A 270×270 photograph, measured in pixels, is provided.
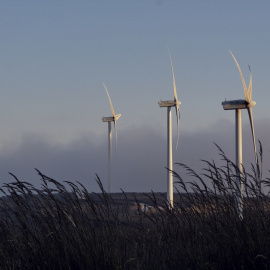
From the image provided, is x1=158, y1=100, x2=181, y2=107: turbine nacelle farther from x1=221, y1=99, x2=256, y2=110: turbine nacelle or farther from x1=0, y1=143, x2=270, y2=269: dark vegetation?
x1=0, y1=143, x2=270, y2=269: dark vegetation

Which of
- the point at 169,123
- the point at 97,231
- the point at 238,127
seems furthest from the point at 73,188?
the point at 169,123

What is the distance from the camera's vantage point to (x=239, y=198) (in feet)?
27.8

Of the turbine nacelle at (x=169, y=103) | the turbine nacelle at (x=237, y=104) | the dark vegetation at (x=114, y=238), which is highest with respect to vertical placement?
the turbine nacelle at (x=169, y=103)

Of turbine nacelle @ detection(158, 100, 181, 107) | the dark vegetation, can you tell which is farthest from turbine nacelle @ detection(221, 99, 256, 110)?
the dark vegetation

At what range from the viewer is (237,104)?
61.8 feet

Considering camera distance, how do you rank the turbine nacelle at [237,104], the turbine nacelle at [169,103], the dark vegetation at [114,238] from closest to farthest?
the dark vegetation at [114,238] < the turbine nacelle at [237,104] < the turbine nacelle at [169,103]

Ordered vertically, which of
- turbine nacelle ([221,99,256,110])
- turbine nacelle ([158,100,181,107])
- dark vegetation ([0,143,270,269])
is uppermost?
turbine nacelle ([158,100,181,107])

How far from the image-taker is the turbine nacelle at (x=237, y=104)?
18656 millimetres

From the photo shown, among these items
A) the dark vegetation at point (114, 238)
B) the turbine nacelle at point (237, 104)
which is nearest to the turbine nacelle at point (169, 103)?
the turbine nacelle at point (237, 104)

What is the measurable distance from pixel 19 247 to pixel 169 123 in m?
18.6

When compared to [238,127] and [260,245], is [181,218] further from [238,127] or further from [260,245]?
[238,127]

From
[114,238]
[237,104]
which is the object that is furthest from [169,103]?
[114,238]

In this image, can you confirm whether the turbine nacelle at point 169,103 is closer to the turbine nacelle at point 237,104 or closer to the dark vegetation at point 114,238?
the turbine nacelle at point 237,104

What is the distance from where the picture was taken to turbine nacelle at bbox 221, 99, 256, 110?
18.7m
